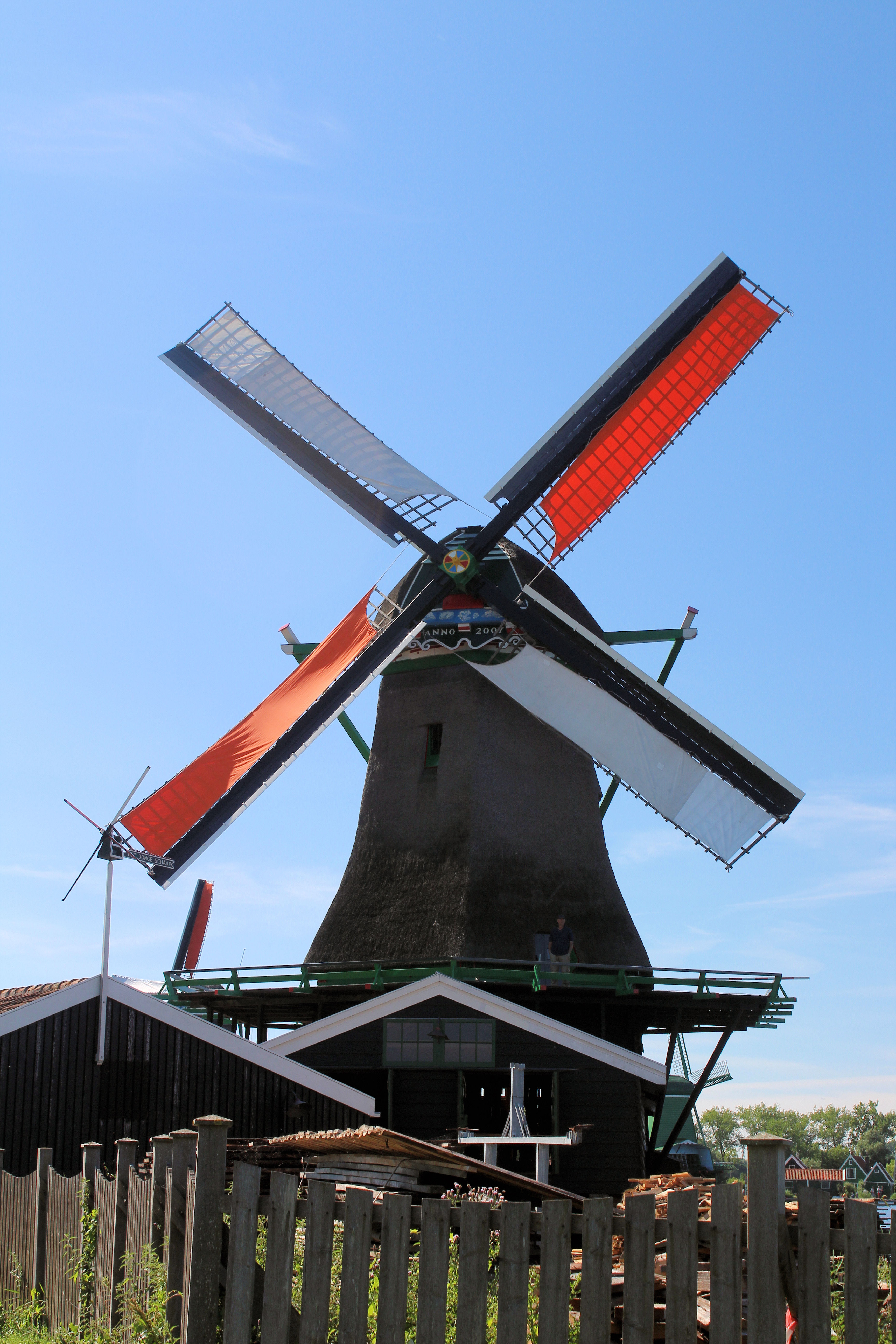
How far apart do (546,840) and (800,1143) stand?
78.7 m

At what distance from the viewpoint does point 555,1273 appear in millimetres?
4871

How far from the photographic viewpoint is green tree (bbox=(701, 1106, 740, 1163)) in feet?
291

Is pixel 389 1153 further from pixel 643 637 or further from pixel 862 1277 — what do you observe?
pixel 643 637

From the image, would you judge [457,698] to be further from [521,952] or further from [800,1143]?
[800,1143]

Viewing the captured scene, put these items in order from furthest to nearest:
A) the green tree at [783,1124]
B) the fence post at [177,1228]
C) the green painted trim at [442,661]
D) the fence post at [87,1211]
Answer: the green tree at [783,1124], the green painted trim at [442,661], the fence post at [87,1211], the fence post at [177,1228]

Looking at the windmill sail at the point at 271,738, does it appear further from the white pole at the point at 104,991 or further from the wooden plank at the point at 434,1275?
the wooden plank at the point at 434,1275

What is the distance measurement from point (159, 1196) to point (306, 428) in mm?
14773

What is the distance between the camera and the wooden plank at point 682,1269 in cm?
481

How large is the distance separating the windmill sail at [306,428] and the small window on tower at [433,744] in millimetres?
2979

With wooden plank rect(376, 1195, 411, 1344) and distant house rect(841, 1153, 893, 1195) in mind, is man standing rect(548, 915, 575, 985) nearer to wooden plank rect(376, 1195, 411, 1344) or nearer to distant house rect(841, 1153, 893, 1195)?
wooden plank rect(376, 1195, 411, 1344)

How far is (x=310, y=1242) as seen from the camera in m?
5.30

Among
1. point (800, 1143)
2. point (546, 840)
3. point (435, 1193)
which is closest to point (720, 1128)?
point (800, 1143)

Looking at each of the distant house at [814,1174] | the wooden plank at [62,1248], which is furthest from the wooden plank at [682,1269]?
the distant house at [814,1174]

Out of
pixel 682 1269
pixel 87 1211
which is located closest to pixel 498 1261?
pixel 682 1269
